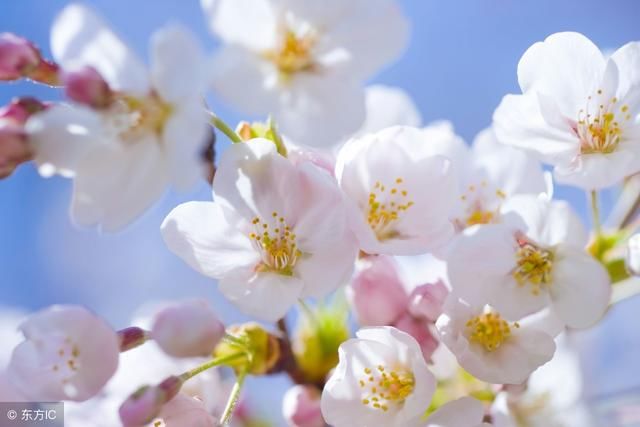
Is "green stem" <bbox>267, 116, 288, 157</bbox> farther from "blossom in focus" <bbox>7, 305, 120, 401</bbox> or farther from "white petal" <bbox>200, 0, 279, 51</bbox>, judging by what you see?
"blossom in focus" <bbox>7, 305, 120, 401</bbox>

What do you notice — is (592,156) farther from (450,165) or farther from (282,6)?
(282,6)

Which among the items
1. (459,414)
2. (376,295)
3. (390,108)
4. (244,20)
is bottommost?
(459,414)

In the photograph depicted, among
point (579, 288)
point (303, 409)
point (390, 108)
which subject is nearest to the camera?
point (579, 288)

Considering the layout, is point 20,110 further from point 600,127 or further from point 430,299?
point 600,127

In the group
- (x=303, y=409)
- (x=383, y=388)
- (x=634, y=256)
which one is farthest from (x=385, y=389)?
(x=634, y=256)

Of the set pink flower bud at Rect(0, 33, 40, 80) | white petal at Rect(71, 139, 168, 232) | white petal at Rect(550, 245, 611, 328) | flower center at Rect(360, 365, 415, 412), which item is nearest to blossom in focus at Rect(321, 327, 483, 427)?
flower center at Rect(360, 365, 415, 412)

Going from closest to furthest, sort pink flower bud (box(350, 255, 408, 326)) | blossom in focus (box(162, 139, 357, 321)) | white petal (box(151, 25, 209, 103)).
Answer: white petal (box(151, 25, 209, 103)) → blossom in focus (box(162, 139, 357, 321)) → pink flower bud (box(350, 255, 408, 326))
